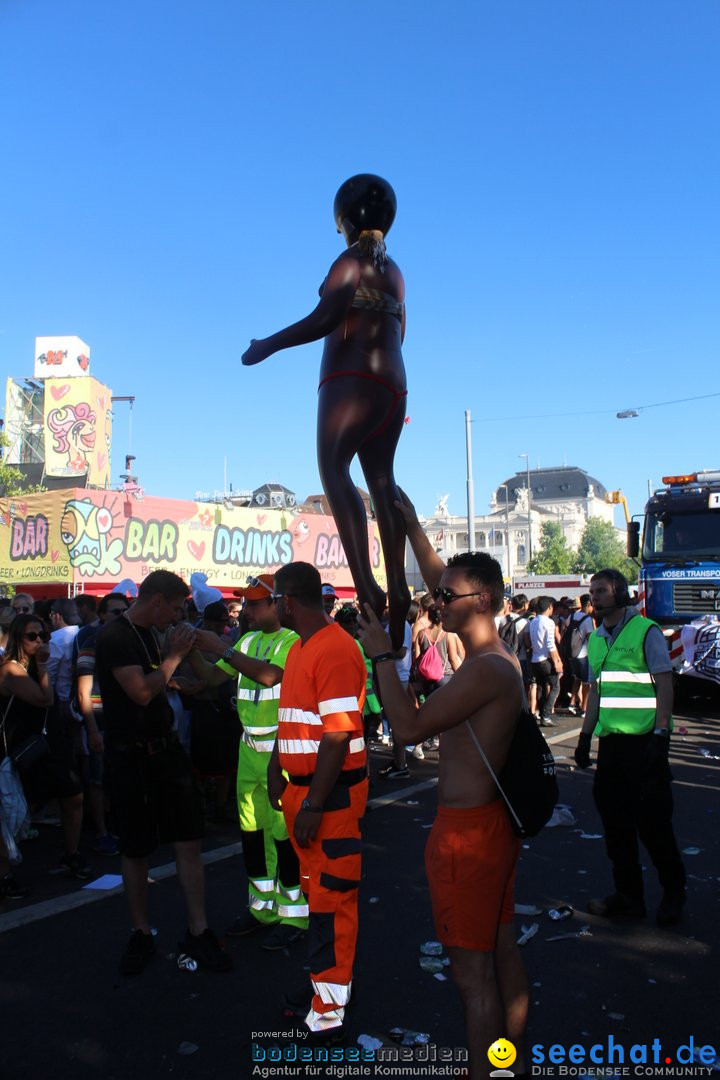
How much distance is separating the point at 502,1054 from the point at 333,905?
91cm

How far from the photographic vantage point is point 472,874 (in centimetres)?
279

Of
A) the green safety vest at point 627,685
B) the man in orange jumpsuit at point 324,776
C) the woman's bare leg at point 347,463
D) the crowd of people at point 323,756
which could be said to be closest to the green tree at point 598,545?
the green safety vest at point 627,685

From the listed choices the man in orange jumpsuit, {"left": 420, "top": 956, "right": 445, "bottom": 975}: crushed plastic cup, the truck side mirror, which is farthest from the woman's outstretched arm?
the truck side mirror

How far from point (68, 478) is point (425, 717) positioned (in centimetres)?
4853

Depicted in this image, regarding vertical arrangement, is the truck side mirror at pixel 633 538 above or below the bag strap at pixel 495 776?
above

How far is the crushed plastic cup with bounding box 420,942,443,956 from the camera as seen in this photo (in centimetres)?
434

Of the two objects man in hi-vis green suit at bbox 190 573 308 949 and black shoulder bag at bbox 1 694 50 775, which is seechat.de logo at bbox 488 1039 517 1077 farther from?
black shoulder bag at bbox 1 694 50 775

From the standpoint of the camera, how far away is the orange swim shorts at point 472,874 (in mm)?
2770

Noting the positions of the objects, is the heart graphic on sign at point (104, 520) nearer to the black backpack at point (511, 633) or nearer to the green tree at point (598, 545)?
the black backpack at point (511, 633)

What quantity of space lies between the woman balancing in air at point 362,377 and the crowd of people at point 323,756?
17cm

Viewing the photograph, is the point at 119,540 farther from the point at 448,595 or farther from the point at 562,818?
the point at 448,595

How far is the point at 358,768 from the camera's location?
3.66 m

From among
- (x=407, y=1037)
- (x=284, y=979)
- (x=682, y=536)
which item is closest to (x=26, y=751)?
(x=284, y=979)

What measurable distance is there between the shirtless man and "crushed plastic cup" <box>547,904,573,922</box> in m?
2.00
